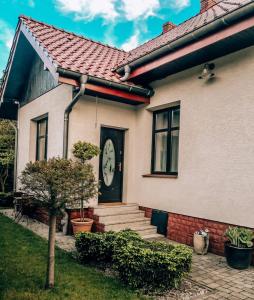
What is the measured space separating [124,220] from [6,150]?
8.49 meters

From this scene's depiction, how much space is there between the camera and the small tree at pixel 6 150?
12898 mm

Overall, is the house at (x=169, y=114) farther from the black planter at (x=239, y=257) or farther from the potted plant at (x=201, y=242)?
the black planter at (x=239, y=257)

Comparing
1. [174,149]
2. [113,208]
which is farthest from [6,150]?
[174,149]

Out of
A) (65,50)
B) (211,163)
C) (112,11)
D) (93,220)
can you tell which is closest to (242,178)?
(211,163)

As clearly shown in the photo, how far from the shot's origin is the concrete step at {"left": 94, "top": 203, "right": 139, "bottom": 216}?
6.96 m

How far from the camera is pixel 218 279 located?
14.1 feet

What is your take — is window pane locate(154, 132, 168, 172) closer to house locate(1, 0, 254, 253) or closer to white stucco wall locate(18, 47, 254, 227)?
house locate(1, 0, 254, 253)

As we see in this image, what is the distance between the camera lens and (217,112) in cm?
594

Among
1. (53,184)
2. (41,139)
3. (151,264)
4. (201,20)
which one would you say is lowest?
(151,264)

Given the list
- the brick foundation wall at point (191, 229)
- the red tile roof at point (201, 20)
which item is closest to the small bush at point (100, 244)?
the brick foundation wall at point (191, 229)

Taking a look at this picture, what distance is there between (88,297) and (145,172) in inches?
183

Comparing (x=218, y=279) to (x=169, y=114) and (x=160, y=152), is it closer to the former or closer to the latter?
(x=160, y=152)

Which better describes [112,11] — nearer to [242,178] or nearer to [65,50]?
[65,50]

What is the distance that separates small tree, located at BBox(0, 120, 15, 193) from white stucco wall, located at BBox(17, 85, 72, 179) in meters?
2.01
